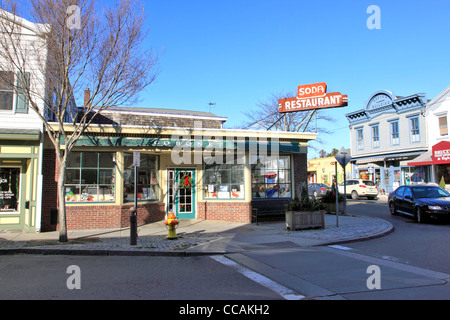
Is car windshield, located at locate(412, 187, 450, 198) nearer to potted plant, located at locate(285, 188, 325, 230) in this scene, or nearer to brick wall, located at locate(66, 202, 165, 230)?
potted plant, located at locate(285, 188, 325, 230)

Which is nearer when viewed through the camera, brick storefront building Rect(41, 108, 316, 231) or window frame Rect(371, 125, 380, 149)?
brick storefront building Rect(41, 108, 316, 231)

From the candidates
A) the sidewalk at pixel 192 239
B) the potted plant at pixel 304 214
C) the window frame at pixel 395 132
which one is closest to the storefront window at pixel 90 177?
the sidewalk at pixel 192 239

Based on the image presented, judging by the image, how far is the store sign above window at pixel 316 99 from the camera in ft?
61.2

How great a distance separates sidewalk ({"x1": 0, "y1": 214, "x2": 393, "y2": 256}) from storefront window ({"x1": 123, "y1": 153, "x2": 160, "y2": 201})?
4.57ft

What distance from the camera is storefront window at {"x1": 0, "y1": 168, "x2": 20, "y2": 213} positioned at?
38.4ft

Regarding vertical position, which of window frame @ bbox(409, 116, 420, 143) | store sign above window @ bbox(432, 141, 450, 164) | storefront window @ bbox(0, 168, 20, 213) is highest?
window frame @ bbox(409, 116, 420, 143)

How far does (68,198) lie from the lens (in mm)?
12109

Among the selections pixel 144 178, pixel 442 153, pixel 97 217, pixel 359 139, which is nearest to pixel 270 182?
pixel 144 178

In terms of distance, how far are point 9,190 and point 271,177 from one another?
9675 millimetres

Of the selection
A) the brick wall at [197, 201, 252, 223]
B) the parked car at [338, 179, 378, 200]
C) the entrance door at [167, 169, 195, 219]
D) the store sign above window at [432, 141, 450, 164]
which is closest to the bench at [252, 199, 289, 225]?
the brick wall at [197, 201, 252, 223]

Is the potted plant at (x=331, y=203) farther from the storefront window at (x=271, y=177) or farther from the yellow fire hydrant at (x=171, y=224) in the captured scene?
the yellow fire hydrant at (x=171, y=224)

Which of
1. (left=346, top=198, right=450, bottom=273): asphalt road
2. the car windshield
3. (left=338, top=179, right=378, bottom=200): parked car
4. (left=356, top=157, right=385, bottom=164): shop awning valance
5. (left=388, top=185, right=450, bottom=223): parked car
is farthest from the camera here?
(left=356, top=157, right=385, bottom=164): shop awning valance
